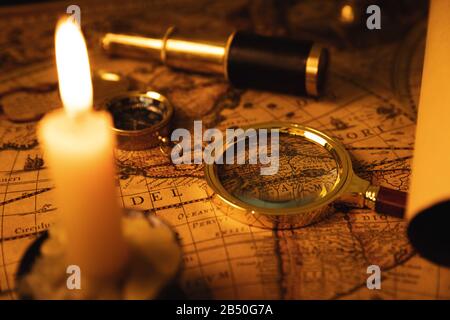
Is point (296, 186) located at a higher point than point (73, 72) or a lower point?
lower

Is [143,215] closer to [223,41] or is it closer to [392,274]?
[392,274]

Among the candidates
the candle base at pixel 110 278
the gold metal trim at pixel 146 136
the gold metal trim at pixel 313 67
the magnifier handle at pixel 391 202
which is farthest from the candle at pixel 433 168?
the gold metal trim at pixel 146 136

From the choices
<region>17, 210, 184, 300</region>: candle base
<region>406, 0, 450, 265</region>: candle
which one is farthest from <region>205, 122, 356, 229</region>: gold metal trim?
<region>17, 210, 184, 300</region>: candle base

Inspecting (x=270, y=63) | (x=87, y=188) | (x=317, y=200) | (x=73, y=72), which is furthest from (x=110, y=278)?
(x=270, y=63)

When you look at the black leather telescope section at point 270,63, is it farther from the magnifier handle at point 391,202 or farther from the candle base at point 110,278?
the candle base at point 110,278

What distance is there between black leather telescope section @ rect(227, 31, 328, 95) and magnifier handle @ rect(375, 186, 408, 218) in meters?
0.61

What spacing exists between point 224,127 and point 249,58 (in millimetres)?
279

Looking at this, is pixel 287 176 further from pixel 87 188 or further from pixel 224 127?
pixel 87 188

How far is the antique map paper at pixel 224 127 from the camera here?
1327 millimetres

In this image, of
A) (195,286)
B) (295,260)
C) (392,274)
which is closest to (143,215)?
(195,286)

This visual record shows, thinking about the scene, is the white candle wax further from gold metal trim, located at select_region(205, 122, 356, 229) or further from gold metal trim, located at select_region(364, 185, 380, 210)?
gold metal trim, located at select_region(364, 185, 380, 210)

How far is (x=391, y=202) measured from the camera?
4.64ft

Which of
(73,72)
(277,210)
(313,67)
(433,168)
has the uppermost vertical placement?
(73,72)

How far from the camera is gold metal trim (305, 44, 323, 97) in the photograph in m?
1.85
